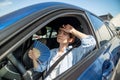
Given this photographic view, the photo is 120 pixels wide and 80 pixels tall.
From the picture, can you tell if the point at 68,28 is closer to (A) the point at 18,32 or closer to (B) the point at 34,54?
(B) the point at 34,54

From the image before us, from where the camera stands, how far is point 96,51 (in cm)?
356

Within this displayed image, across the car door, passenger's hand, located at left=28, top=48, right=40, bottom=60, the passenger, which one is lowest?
the passenger

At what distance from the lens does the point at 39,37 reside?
3768 millimetres

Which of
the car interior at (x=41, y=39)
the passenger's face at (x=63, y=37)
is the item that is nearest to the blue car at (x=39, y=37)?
the car interior at (x=41, y=39)

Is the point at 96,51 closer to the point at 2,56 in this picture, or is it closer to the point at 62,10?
the point at 62,10

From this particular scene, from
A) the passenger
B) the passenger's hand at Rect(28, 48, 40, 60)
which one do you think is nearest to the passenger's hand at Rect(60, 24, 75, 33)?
the passenger

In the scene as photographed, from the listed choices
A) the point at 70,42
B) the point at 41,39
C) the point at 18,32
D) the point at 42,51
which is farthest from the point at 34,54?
the point at 41,39

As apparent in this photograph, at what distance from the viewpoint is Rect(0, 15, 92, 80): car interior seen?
2.30 meters

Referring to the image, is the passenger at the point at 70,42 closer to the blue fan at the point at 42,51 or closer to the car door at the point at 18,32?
the blue fan at the point at 42,51

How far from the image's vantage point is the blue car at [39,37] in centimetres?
186

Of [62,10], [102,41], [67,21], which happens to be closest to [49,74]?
[62,10]

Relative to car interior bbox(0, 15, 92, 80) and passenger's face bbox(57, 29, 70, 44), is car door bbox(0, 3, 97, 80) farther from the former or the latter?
passenger's face bbox(57, 29, 70, 44)

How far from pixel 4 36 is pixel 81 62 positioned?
4.25 ft

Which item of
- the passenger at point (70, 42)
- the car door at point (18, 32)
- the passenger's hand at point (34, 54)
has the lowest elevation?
the passenger at point (70, 42)
